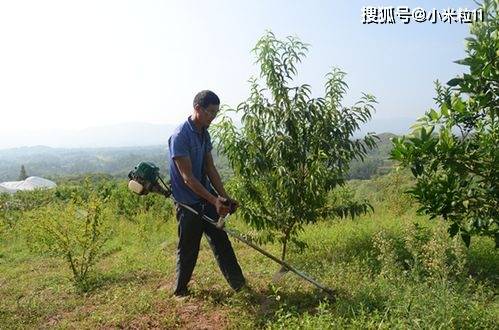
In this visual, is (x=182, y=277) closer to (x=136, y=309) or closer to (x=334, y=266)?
(x=136, y=309)

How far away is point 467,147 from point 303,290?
8.64 feet

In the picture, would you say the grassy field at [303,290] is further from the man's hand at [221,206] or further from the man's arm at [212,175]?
the man's arm at [212,175]

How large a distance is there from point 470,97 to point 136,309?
4.16 meters

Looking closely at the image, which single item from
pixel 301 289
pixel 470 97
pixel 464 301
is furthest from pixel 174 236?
pixel 470 97

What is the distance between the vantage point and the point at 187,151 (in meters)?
4.95

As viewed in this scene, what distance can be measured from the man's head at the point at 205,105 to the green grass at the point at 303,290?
2.05 m

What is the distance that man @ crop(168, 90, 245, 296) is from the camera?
192 inches

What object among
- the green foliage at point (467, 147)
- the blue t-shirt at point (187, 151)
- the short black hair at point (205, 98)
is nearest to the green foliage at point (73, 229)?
the blue t-shirt at point (187, 151)

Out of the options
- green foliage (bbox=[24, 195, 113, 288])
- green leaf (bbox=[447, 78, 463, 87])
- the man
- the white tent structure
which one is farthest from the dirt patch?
the white tent structure

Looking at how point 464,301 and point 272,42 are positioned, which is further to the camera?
point 272,42

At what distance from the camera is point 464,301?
4156 millimetres

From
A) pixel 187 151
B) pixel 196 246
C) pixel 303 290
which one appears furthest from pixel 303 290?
pixel 187 151

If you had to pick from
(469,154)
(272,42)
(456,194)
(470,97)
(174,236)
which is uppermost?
(272,42)

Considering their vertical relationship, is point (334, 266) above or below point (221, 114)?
below
